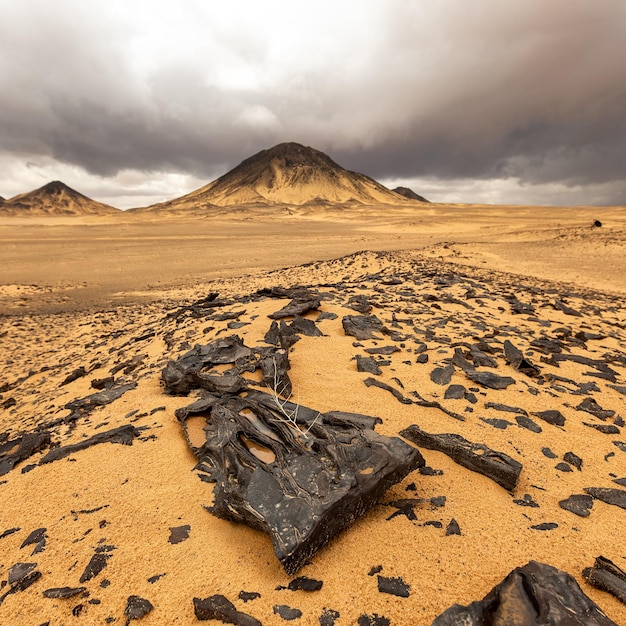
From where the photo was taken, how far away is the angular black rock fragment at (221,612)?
85.2 inches

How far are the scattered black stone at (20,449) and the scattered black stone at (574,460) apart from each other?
5.97m

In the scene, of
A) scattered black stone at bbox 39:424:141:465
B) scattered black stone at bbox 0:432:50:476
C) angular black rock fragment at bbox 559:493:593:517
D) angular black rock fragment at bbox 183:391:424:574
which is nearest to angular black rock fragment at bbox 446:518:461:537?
angular black rock fragment at bbox 183:391:424:574

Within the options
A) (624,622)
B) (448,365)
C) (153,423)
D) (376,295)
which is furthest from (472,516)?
(376,295)

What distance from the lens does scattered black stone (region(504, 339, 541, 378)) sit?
5.71m

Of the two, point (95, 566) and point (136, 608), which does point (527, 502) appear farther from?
point (95, 566)

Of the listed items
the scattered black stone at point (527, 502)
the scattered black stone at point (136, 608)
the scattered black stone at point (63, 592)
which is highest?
the scattered black stone at point (527, 502)

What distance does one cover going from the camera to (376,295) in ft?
34.8

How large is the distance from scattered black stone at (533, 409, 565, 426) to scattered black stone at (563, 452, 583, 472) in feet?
2.07

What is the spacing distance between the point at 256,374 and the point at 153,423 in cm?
158

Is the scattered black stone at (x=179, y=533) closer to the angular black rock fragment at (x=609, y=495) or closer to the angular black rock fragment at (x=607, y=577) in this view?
the angular black rock fragment at (x=607, y=577)

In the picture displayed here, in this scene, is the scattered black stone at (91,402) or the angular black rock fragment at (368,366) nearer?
the scattered black stone at (91,402)

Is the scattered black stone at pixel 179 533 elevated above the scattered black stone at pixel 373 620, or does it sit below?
below

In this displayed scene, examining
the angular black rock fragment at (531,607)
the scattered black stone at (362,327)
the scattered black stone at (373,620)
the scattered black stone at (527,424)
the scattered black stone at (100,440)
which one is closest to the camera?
the angular black rock fragment at (531,607)

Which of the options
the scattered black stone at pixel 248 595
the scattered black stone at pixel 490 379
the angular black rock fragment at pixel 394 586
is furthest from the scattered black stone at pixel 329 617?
the scattered black stone at pixel 490 379
